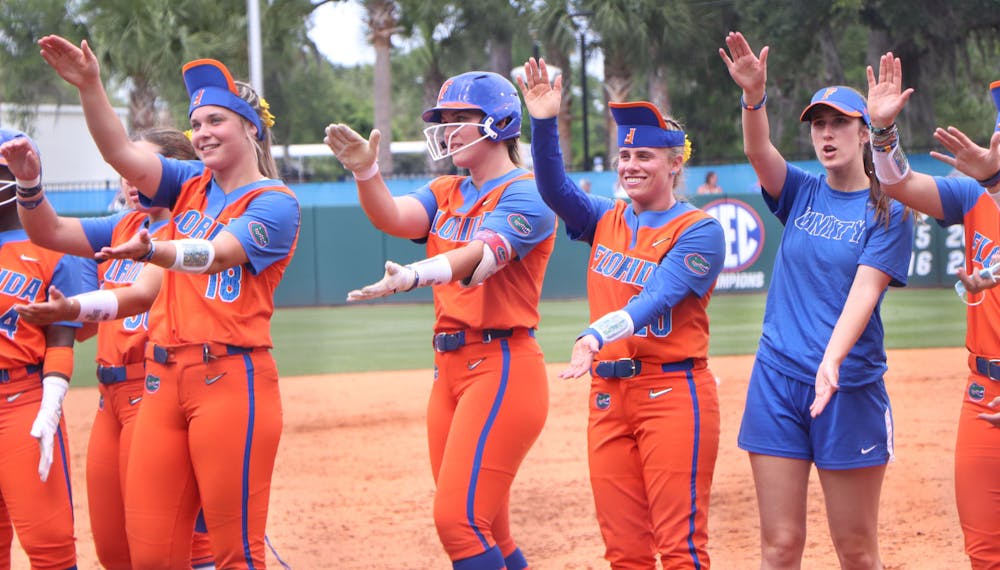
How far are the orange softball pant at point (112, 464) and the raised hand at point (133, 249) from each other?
4.02 ft

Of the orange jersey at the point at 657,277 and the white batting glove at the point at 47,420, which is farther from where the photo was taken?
the white batting glove at the point at 47,420

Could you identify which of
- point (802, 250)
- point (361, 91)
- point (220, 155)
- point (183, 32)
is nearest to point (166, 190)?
point (220, 155)

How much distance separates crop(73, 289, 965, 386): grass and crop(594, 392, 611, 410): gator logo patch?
8.70 m

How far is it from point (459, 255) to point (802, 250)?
120 cm

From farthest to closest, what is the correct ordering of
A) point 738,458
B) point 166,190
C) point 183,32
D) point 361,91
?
1. point 361,91
2. point 183,32
3. point 738,458
4. point 166,190

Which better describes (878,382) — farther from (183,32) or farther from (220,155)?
(183,32)

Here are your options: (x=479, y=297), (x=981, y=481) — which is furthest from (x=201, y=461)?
(x=981, y=481)

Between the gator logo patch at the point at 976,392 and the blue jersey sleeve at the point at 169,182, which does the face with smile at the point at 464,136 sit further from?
the gator logo patch at the point at 976,392

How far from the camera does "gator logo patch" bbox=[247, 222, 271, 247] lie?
3865 millimetres

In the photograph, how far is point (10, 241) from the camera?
450 centimetres

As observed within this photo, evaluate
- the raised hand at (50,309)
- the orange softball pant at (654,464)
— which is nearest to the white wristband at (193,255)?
the raised hand at (50,309)

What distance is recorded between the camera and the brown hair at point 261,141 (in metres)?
4.20

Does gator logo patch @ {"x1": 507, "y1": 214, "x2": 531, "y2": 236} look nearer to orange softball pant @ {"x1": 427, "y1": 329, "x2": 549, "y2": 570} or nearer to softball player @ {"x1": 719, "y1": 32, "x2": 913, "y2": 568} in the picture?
orange softball pant @ {"x1": 427, "y1": 329, "x2": 549, "y2": 570}

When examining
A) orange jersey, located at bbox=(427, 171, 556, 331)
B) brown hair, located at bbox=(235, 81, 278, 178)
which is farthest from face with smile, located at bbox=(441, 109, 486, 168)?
brown hair, located at bbox=(235, 81, 278, 178)
